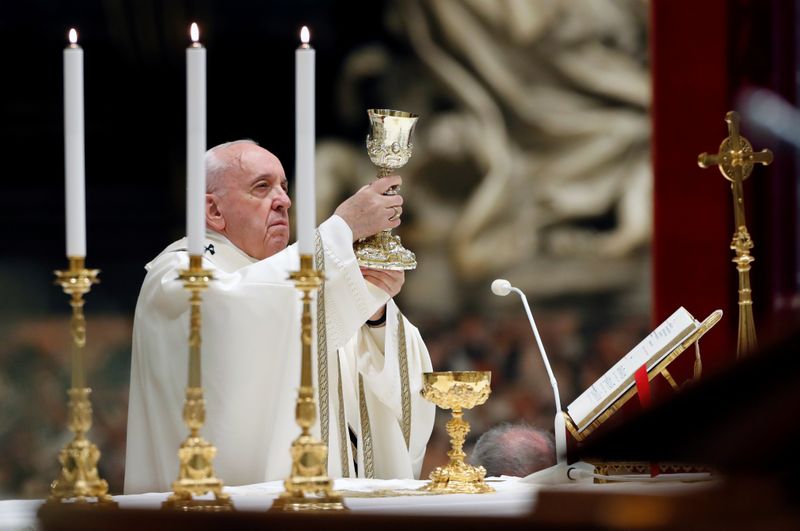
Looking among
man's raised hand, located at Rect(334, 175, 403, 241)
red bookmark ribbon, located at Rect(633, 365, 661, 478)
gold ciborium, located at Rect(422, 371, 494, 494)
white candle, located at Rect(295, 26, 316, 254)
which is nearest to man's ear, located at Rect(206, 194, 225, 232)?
man's raised hand, located at Rect(334, 175, 403, 241)

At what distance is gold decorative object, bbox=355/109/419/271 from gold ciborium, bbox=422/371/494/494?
619mm

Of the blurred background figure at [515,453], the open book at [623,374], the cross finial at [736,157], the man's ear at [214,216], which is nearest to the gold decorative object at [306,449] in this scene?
the open book at [623,374]

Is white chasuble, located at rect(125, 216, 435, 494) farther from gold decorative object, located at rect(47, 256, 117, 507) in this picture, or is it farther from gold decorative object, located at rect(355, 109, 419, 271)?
gold decorative object, located at rect(47, 256, 117, 507)

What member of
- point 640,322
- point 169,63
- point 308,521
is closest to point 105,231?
point 169,63

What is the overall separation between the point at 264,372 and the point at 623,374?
98cm

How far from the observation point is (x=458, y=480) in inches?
126

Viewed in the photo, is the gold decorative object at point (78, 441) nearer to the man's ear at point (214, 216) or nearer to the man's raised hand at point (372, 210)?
the man's raised hand at point (372, 210)

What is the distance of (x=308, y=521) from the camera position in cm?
181

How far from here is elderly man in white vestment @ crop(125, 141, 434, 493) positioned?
3.74m

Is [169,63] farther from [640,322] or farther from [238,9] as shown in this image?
[640,322]

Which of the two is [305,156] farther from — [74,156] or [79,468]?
[79,468]

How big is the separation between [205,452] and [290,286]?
4.16 feet

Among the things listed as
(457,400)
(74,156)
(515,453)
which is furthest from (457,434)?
(74,156)

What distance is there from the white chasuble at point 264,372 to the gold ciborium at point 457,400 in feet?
1.93
